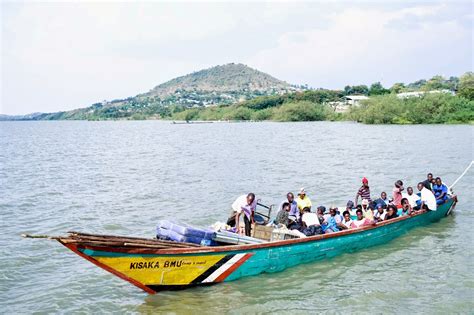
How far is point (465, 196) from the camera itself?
18.9 meters

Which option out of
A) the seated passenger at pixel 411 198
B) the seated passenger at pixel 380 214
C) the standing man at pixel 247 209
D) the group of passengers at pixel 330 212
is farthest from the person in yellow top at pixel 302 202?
the seated passenger at pixel 411 198

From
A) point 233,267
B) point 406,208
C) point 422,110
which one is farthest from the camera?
point 422,110

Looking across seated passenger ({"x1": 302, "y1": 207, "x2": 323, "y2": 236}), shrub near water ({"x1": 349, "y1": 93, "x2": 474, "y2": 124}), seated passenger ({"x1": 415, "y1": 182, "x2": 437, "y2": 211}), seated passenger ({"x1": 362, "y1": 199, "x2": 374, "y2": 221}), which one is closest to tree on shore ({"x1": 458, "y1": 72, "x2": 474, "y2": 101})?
shrub near water ({"x1": 349, "y1": 93, "x2": 474, "y2": 124})

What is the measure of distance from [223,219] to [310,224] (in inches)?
218

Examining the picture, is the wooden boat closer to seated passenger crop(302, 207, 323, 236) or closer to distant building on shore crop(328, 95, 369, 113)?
seated passenger crop(302, 207, 323, 236)

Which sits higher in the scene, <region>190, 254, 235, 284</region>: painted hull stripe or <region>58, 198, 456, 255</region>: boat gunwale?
<region>58, 198, 456, 255</region>: boat gunwale

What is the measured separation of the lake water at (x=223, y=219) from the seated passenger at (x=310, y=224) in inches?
30.1

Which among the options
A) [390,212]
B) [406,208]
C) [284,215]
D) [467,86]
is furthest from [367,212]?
[467,86]

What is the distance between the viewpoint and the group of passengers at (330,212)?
10781 mm

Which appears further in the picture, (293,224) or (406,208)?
(406,208)

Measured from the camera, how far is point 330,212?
11969 millimetres

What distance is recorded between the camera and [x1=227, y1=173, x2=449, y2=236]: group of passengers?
35.4ft

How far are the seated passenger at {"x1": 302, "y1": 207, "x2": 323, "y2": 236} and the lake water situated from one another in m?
0.76

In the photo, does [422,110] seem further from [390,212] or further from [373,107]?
[390,212]
